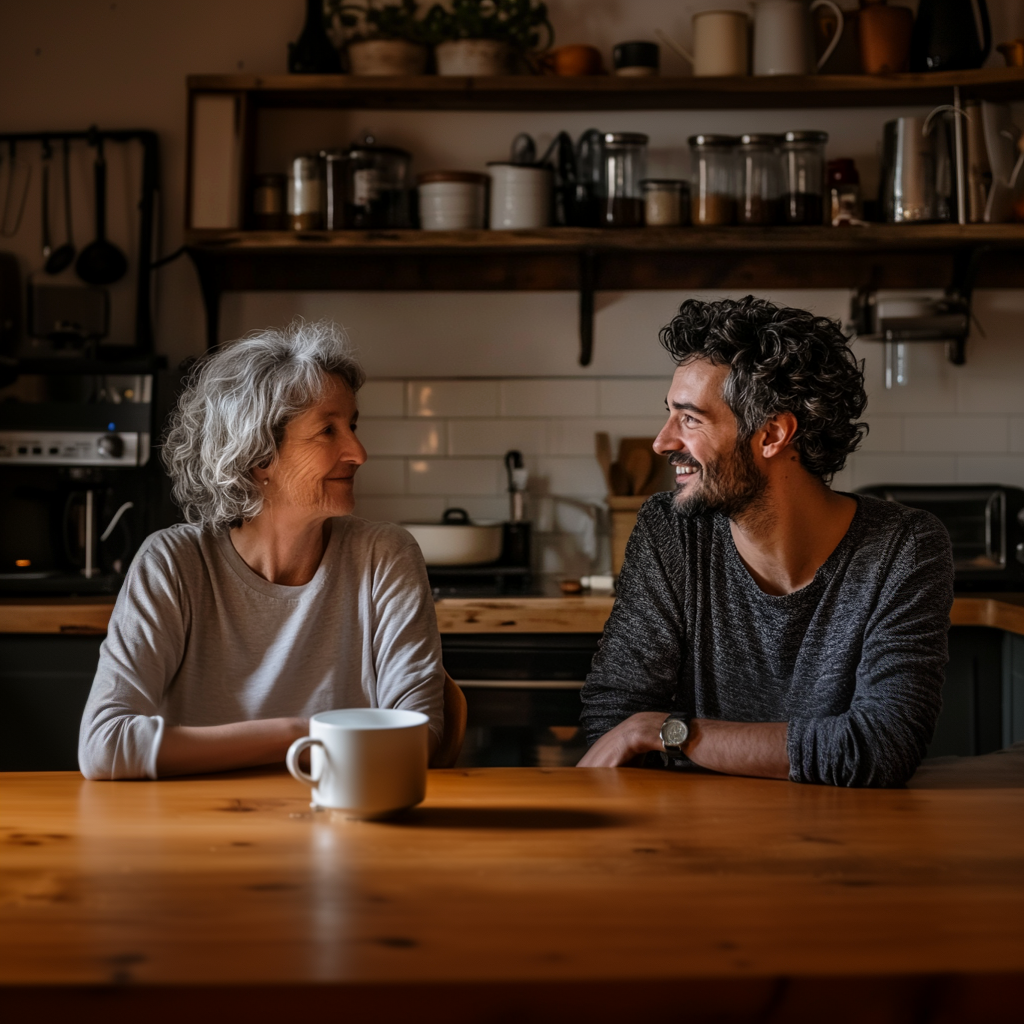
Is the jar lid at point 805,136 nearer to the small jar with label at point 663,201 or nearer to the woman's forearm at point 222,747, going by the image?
the small jar with label at point 663,201

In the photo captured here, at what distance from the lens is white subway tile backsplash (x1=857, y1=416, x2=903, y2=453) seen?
3.24 m

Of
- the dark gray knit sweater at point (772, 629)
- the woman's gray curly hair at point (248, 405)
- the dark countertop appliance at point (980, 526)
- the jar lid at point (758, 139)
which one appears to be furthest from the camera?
the jar lid at point (758, 139)

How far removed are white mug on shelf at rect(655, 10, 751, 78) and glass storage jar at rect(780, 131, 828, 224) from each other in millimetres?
261

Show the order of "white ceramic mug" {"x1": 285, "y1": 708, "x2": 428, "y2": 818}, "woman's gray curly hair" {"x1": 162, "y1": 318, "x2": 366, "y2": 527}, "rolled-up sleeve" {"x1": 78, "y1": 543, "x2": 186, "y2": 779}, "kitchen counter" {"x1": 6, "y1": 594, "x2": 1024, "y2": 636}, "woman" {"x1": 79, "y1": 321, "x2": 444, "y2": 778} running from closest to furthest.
Answer: "white ceramic mug" {"x1": 285, "y1": 708, "x2": 428, "y2": 818} < "rolled-up sleeve" {"x1": 78, "y1": 543, "x2": 186, "y2": 779} < "woman" {"x1": 79, "y1": 321, "x2": 444, "y2": 778} < "woman's gray curly hair" {"x1": 162, "y1": 318, "x2": 366, "y2": 527} < "kitchen counter" {"x1": 6, "y1": 594, "x2": 1024, "y2": 636}

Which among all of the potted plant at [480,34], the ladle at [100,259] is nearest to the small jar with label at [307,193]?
the potted plant at [480,34]

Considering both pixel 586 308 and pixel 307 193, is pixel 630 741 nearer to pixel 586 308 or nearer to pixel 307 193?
pixel 586 308

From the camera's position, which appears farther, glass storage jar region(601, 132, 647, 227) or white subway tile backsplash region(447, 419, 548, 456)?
white subway tile backsplash region(447, 419, 548, 456)

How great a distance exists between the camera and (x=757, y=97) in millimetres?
3086

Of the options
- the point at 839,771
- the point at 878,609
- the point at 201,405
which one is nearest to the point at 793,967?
the point at 839,771

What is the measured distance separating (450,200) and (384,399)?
607 mm

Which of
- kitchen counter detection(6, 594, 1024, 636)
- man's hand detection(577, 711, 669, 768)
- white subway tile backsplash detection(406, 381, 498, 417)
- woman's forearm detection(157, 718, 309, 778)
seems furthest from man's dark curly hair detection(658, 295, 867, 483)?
white subway tile backsplash detection(406, 381, 498, 417)

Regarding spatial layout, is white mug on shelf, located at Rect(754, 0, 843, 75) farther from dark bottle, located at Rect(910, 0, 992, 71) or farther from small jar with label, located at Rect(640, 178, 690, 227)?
small jar with label, located at Rect(640, 178, 690, 227)

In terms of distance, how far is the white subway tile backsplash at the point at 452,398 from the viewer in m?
3.26

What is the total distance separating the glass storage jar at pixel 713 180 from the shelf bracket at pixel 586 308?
12.5 inches
